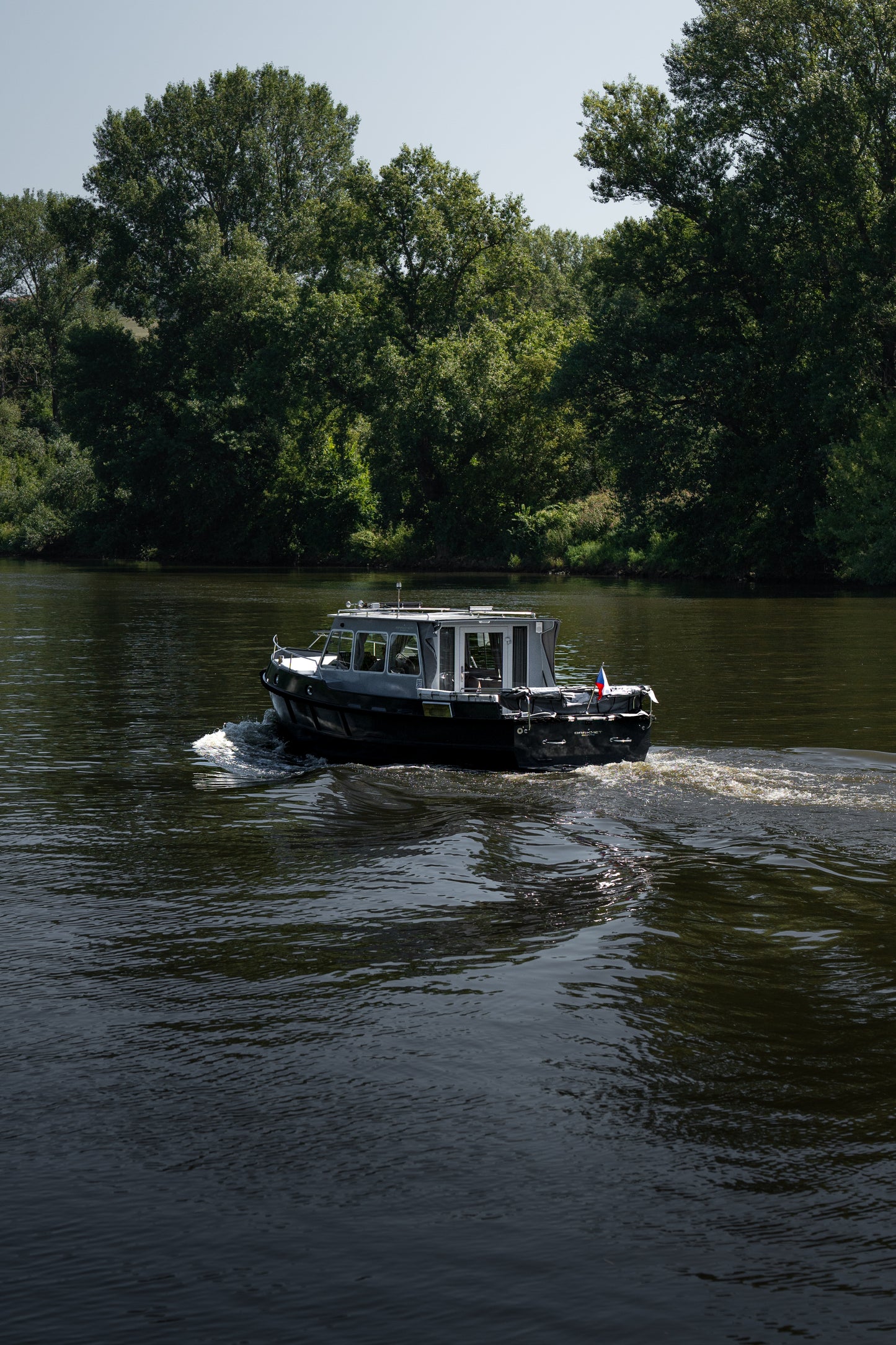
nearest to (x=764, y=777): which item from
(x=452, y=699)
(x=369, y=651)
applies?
(x=452, y=699)

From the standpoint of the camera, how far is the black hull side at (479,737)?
833 inches

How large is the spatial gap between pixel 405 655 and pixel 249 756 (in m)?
3.28

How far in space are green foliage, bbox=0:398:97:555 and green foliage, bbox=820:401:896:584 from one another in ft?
197

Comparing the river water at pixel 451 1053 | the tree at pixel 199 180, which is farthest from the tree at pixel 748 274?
the river water at pixel 451 1053

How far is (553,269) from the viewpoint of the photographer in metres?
138

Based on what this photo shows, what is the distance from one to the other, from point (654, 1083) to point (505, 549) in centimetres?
7892

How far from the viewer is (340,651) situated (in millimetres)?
25344

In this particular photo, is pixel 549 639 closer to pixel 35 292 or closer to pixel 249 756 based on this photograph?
pixel 249 756

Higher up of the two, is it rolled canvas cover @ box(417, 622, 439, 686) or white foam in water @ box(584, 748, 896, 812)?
rolled canvas cover @ box(417, 622, 439, 686)

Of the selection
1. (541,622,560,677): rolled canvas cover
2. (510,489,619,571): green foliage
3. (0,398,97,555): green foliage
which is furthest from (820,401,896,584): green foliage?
(0,398,97,555): green foliage

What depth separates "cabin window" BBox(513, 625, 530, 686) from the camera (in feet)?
78.1

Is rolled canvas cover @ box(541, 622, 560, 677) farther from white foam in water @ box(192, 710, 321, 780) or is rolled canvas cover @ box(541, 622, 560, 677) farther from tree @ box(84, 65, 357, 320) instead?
tree @ box(84, 65, 357, 320)

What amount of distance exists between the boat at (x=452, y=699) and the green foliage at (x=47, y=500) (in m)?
84.4

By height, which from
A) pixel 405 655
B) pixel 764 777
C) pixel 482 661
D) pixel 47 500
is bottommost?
pixel 764 777
